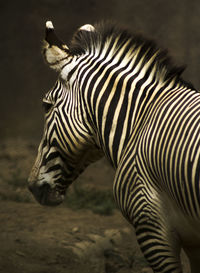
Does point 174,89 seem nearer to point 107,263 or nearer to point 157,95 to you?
point 157,95

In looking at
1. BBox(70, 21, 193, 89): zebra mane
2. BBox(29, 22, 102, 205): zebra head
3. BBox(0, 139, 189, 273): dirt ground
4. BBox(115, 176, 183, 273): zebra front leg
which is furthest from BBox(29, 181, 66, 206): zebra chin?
BBox(0, 139, 189, 273): dirt ground

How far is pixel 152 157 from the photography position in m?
3.01

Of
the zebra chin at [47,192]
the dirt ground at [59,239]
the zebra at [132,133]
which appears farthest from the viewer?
the dirt ground at [59,239]

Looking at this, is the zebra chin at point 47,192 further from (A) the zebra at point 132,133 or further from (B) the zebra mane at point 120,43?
(B) the zebra mane at point 120,43

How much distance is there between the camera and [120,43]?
11.6 feet

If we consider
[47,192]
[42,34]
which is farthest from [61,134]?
[42,34]

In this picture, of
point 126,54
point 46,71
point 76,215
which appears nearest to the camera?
point 126,54

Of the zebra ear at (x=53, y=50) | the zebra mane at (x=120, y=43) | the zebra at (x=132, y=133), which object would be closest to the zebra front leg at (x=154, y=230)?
the zebra at (x=132, y=133)

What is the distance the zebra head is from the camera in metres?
3.54

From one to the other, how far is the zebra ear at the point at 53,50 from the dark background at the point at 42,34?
181 inches

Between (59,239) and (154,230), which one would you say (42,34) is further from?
(154,230)

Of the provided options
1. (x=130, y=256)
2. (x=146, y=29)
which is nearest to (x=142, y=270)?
(x=130, y=256)

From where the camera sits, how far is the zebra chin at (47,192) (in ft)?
12.5

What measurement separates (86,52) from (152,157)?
1103 millimetres
